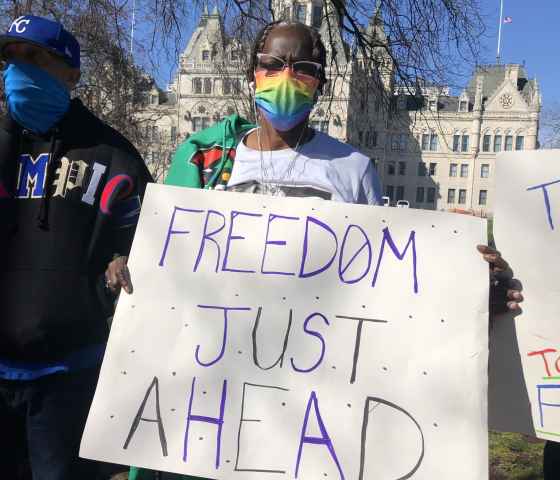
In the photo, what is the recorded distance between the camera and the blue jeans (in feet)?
5.19

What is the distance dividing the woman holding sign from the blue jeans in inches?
8.7

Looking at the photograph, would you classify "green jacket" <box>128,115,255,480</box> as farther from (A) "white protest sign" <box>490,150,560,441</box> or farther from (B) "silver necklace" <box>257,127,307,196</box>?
(A) "white protest sign" <box>490,150,560,441</box>

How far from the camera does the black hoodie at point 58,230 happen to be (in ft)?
5.21

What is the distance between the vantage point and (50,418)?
1.58 m

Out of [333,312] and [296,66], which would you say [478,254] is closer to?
[333,312]

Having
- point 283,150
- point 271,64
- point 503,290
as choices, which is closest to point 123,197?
point 283,150

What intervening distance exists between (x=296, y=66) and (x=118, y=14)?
531 cm

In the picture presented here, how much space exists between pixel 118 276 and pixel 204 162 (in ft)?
1.62

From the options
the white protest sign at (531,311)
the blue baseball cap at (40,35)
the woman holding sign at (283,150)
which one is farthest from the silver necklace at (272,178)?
the blue baseball cap at (40,35)

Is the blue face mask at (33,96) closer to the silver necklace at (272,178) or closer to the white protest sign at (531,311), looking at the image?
the silver necklace at (272,178)

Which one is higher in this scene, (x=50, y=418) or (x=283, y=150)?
(x=283, y=150)

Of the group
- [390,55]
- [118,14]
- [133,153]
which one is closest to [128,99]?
[118,14]

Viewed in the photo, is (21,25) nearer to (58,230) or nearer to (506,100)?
(58,230)

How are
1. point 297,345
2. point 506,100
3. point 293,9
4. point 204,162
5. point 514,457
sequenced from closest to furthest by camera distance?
point 297,345, point 204,162, point 514,457, point 293,9, point 506,100
